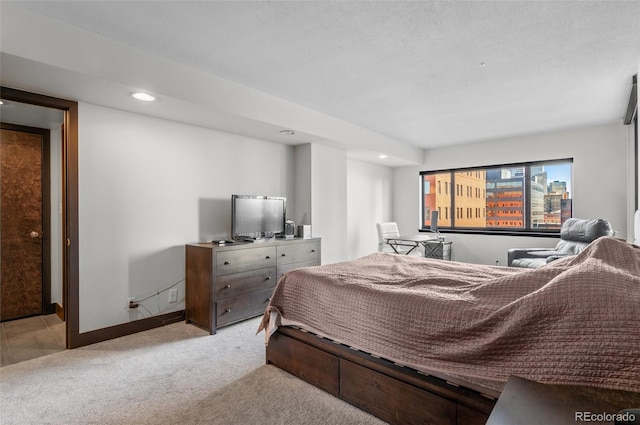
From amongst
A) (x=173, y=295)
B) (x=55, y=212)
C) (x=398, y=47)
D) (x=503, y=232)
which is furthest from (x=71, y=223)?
(x=503, y=232)

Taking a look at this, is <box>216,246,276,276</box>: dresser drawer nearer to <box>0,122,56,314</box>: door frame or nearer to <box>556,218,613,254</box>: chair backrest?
<box>0,122,56,314</box>: door frame

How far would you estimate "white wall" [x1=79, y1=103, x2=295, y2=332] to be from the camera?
9.51 feet

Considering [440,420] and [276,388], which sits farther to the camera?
[276,388]

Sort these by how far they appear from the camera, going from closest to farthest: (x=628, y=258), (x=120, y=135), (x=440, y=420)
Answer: (x=440, y=420) → (x=628, y=258) → (x=120, y=135)

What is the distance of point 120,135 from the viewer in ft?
10.1

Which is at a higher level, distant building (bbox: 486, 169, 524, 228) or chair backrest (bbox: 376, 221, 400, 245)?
distant building (bbox: 486, 169, 524, 228)

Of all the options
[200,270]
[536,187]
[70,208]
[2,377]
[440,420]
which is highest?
[536,187]

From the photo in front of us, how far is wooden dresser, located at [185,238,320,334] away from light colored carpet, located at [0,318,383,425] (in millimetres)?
420

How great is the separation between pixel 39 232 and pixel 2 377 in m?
1.98

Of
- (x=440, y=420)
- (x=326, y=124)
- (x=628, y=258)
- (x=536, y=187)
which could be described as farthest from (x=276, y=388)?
(x=536, y=187)

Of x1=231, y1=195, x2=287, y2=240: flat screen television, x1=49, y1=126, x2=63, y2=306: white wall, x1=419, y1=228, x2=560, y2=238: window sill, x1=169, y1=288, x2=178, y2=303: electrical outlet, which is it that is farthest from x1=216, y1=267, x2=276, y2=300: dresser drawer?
x1=419, y1=228, x2=560, y2=238: window sill

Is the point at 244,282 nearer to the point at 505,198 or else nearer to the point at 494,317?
the point at 494,317

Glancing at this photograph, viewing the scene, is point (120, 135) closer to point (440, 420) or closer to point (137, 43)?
point (137, 43)

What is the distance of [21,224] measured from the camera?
3.59 m
